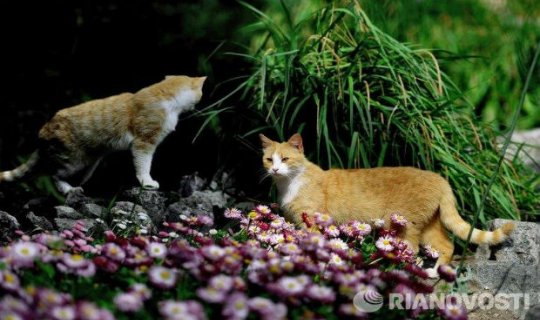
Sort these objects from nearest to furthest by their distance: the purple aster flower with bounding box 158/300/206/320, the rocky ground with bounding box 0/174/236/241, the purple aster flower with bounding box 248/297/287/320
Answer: the purple aster flower with bounding box 158/300/206/320
the purple aster flower with bounding box 248/297/287/320
the rocky ground with bounding box 0/174/236/241

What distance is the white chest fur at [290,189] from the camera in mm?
3702

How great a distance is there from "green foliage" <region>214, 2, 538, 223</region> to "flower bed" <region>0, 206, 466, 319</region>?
139 cm

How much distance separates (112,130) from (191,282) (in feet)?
5.14

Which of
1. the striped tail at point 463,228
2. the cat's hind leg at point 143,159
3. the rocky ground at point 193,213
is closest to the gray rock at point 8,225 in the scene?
the rocky ground at point 193,213

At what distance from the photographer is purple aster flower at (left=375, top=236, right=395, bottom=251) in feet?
10.3

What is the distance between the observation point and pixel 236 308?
6.98ft

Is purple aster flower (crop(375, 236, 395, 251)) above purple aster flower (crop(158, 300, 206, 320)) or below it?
below

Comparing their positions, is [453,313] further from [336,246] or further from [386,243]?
[386,243]

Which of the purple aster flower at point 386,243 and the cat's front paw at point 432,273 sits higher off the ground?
the purple aster flower at point 386,243

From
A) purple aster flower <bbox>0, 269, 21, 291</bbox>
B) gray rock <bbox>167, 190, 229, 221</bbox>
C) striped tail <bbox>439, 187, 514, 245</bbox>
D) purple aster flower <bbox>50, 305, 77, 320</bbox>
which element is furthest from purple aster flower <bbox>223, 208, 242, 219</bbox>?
purple aster flower <bbox>50, 305, 77, 320</bbox>

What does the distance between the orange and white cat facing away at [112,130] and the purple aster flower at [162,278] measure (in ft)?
4.98

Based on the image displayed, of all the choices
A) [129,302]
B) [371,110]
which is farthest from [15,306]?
[371,110]

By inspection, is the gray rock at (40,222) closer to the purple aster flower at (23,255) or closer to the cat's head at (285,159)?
the purple aster flower at (23,255)

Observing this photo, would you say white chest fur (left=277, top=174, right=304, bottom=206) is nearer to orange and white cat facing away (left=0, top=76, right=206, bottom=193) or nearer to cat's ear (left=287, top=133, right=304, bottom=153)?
cat's ear (left=287, top=133, right=304, bottom=153)
